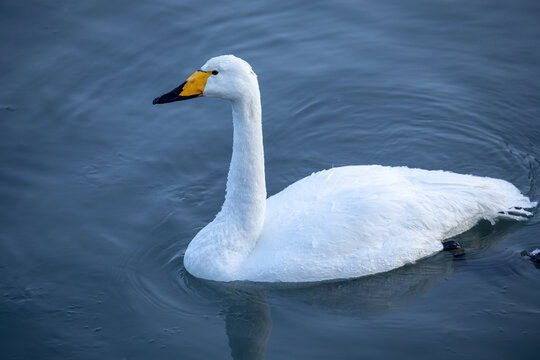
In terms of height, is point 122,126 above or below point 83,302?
above

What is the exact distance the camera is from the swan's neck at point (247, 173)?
8727mm

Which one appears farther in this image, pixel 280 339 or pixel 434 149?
pixel 434 149

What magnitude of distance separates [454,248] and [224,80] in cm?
372

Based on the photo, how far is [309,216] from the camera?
30.2ft

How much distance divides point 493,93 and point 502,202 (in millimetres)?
3740

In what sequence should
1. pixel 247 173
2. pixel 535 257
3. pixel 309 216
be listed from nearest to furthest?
pixel 247 173, pixel 309 216, pixel 535 257

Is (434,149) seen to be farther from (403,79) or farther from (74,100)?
(74,100)

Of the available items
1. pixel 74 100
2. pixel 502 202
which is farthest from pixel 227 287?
pixel 74 100

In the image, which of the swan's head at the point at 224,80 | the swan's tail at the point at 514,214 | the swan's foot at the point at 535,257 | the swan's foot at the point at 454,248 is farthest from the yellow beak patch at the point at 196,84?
the swan's foot at the point at 535,257

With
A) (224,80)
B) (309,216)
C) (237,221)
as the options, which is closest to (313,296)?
(309,216)

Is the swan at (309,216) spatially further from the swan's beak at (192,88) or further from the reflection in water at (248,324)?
the reflection in water at (248,324)

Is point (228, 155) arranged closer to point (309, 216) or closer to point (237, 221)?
point (237, 221)

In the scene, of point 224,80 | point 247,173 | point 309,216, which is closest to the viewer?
point 224,80

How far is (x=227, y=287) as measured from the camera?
9266 millimetres
